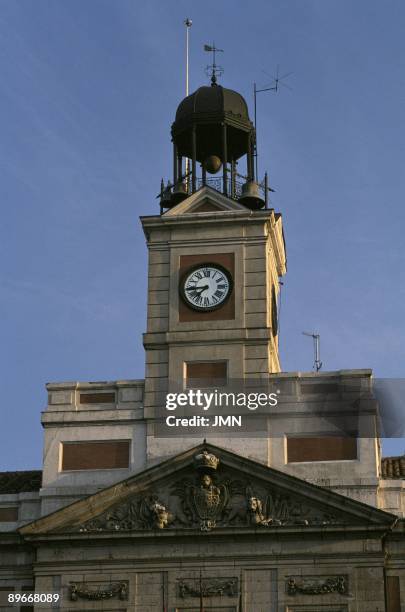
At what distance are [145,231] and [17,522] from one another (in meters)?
9.62

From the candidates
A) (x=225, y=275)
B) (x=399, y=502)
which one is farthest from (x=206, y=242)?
(x=399, y=502)

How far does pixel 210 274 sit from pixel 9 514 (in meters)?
9.13

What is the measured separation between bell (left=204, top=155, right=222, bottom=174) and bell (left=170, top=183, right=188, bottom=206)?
1635 mm

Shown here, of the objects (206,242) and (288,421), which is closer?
(288,421)

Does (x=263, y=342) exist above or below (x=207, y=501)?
above

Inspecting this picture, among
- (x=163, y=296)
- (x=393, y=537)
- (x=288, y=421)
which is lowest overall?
(x=393, y=537)

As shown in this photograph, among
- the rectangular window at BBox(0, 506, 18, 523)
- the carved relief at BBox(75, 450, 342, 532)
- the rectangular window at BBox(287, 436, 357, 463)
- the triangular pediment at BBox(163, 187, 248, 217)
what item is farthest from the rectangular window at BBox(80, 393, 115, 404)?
the triangular pediment at BBox(163, 187, 248, 217)

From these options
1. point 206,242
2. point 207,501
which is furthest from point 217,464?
point 206,242

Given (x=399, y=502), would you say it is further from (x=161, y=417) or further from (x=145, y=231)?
(x=145, y=231)

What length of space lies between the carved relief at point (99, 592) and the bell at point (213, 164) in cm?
1454

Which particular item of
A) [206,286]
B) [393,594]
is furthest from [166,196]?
[393,594]

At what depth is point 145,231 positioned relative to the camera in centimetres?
4694

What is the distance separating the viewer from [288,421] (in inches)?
1708

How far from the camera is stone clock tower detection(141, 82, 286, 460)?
147ft
